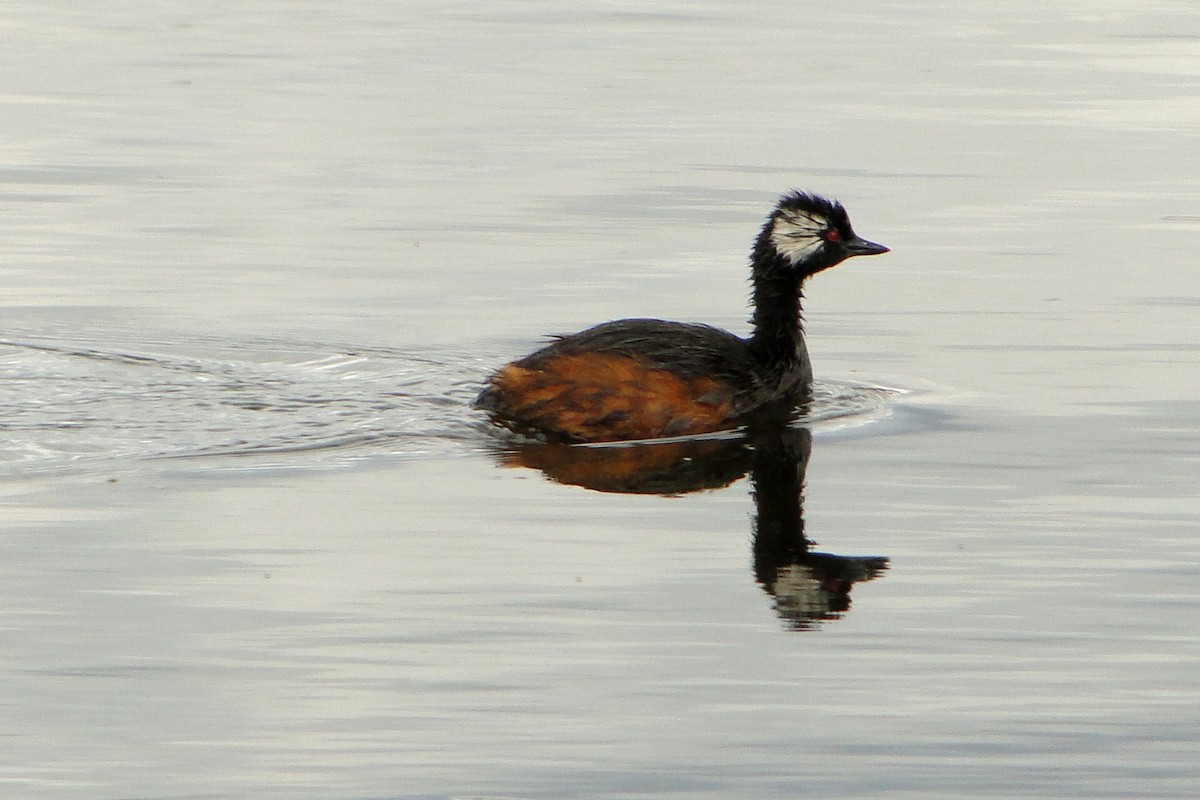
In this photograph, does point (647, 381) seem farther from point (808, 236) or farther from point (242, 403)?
point (242, 403)

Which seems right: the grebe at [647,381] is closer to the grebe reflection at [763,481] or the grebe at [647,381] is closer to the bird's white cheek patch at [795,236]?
the grebe reflection at [763,481]

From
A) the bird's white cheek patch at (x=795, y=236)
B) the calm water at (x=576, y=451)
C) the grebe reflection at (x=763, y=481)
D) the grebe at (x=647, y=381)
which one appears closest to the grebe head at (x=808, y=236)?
the bird's white cheek patch at (x=795, y=236)

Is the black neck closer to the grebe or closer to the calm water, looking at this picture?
the grebe

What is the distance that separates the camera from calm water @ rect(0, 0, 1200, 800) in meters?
7.14

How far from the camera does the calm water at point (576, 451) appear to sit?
7.14m

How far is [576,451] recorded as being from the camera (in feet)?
37.2

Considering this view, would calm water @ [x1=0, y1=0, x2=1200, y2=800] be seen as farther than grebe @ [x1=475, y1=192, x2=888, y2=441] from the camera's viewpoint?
No

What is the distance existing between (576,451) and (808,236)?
249cm

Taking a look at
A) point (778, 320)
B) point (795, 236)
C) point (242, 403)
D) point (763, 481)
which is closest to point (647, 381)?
point (763, 481)

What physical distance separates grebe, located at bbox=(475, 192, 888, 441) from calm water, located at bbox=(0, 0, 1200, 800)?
27cm

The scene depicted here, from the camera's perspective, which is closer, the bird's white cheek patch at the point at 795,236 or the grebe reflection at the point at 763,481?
the grebe reflection at the point at 763,481

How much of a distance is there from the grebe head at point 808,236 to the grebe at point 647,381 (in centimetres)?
46

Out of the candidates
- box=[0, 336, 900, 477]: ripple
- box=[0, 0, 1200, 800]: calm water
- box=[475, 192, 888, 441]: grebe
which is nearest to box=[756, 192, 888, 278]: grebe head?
box=[475, 192, 888, 441]: grebe

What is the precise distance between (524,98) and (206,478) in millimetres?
11786
